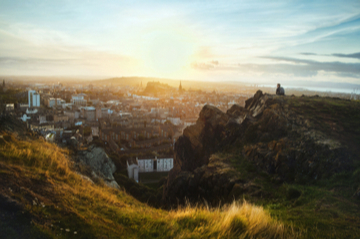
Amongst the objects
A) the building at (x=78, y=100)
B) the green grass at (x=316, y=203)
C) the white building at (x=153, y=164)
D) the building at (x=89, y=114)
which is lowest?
the white building at (x=153, y=164)

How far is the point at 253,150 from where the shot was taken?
7012 mm

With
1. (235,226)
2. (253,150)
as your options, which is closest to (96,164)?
(253,150)

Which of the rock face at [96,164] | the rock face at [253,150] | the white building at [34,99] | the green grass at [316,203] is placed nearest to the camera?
the green grass at [316,203]

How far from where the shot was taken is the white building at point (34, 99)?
30.6 metres

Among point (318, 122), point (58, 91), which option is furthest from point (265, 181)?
point (58, 91)

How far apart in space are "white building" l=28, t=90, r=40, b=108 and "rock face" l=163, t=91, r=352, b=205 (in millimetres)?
27700

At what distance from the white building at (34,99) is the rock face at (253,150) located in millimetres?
27700

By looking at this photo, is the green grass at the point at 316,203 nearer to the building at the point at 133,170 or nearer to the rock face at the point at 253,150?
the rock face at the point at 253,150

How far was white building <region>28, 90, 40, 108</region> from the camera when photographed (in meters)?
30.6

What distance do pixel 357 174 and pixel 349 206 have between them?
125cm

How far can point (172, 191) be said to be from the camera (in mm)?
6609

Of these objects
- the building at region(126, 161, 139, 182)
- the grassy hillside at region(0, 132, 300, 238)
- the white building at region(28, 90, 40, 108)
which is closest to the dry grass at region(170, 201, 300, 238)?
the grassy hillside at region(0, 132, 300, 238)

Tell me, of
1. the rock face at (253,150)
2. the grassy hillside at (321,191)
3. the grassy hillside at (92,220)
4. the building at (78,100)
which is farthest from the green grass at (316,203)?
the building at (78,100)

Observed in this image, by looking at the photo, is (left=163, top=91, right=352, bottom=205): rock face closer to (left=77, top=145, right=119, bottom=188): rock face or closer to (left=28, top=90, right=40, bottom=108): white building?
(left=77, top=145, right=119, bottom=188): rock face
